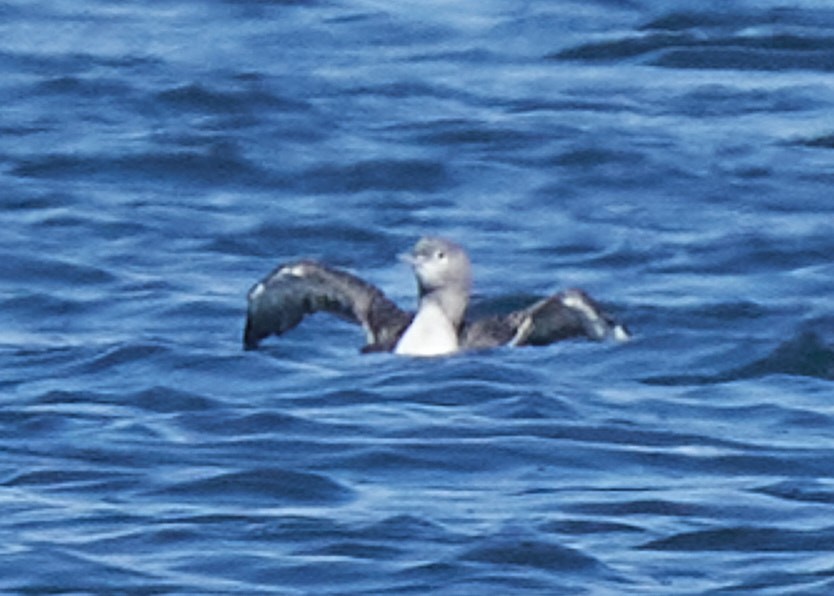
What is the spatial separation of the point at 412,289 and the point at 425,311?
6.63ft

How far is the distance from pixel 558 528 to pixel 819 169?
29.7 feet

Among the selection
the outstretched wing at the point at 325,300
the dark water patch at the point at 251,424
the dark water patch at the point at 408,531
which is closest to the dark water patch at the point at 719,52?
the outstretched wing at the point at 325,300

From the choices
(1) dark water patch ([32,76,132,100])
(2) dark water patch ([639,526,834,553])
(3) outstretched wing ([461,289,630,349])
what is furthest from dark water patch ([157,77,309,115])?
(2) dark water patch ([639,526,834,553])

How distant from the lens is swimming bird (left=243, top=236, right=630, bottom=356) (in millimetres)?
17094

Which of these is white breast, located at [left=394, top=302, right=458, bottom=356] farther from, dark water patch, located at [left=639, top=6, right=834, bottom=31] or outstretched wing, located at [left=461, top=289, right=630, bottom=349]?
dark water patch, located at [left=639, top=6, right=834, bottom=31]

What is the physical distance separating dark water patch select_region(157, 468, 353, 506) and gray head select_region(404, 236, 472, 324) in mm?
3446

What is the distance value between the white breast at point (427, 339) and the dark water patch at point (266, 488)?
3.12 m

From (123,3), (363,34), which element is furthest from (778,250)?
(123,3)

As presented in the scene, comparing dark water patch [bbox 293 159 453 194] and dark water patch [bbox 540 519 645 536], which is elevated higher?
dark water patch [bbox 293 159 453 194]

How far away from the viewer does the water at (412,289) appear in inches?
508

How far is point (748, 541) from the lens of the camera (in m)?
12.9

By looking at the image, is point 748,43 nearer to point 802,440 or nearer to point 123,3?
point 123,3

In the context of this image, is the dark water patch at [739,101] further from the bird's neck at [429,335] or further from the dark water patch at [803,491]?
the dark water patch at [803,491]

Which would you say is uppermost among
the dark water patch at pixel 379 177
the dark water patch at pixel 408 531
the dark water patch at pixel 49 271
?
the dark water patch at pixel 379 177
